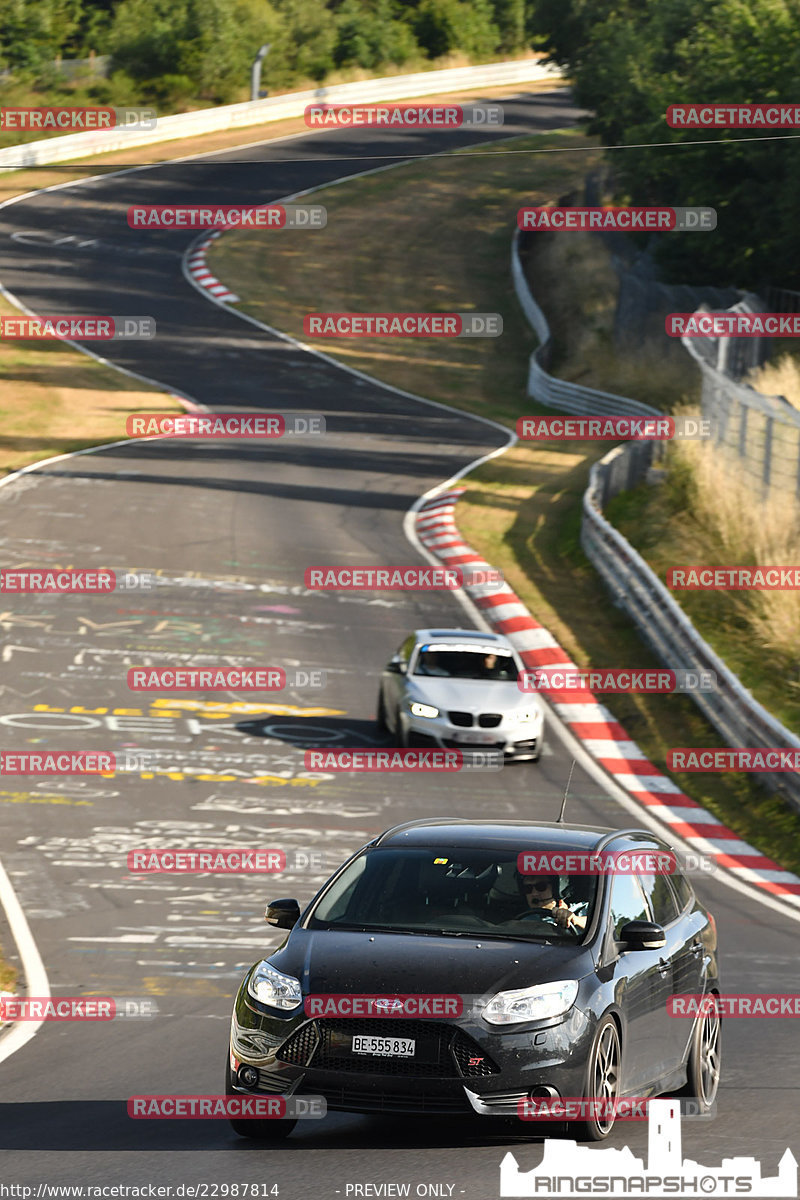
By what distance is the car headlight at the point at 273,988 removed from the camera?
315 inches

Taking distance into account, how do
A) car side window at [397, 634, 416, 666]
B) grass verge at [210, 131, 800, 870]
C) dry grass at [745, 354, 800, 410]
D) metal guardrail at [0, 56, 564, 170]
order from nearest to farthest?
car side window at [397, 634, 416, 666], grass verge at [210, 131, 800, 870], dry grass at [745, 354, 800, 410], metal guardrail at [0, 56, 564, 170]

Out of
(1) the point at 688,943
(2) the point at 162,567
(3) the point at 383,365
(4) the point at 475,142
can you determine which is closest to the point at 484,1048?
(1) the point at 688,943

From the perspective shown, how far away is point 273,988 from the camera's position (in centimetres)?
813

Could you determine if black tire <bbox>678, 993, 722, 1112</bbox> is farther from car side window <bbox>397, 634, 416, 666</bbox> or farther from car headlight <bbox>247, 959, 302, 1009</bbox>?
car side window <bbox>397, 634, 416, 666</bbox>

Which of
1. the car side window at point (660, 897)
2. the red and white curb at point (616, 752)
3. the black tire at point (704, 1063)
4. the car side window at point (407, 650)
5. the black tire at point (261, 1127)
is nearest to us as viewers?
the black tire at point (261, 1127)

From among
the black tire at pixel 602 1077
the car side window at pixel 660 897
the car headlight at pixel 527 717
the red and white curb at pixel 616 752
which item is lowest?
the red and white curb at pixel 616 752

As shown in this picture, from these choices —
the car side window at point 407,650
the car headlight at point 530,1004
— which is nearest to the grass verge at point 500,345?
the car side window at point 407,650

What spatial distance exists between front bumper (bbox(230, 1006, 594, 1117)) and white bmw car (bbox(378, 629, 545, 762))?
1212 centimetres

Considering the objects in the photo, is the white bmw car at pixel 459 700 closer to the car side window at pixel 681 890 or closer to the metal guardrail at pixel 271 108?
the car side window at pixel 681 890

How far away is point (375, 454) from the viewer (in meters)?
39.7

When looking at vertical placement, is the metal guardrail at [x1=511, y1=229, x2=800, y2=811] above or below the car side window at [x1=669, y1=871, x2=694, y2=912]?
below

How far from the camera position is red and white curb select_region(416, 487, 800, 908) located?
56.4 feet

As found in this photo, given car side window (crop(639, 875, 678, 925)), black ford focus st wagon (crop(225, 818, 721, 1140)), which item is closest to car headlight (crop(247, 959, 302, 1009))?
black ford focus st wagon (crop(225, 818, 721, 1140))

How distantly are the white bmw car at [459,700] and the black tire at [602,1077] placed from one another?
11.7 meters
